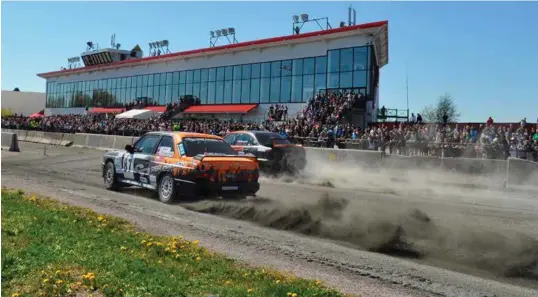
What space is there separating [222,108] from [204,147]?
34.7 metres

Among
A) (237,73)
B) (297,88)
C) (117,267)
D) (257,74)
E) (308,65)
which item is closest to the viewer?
(117,267)

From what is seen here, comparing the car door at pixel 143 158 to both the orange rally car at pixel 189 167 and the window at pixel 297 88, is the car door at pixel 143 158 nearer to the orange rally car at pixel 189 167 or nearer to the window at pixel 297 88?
the orange rally car at pixel 189 167

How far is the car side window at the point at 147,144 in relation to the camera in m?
11.5

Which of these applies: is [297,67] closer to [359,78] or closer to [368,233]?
[359,78]

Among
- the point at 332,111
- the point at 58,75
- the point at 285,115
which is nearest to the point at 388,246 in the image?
the point at 332,111

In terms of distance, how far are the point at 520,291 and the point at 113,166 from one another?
32.7 feet

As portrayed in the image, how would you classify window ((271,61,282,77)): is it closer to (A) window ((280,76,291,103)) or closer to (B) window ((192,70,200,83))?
(A) window ((280,76,291,103))

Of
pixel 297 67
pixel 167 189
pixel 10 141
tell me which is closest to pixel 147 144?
pixel 167 189

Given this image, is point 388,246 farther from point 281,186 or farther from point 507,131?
point 507,131

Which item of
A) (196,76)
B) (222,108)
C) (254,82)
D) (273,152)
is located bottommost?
(273,152)

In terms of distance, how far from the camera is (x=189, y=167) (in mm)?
10141

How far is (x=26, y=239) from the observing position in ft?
21.3

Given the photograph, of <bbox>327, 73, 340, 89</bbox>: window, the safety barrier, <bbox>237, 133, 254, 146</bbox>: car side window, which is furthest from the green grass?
<bbox>327, 73, 340, 89</bbox>: window

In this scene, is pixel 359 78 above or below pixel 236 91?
above
